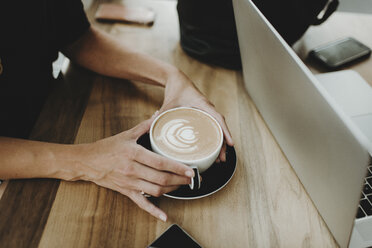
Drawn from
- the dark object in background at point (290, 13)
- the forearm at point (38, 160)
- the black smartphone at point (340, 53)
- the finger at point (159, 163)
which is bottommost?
the forearm at point (38, 160)

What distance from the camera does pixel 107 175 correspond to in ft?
2.23

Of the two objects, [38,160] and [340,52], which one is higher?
[340,52]

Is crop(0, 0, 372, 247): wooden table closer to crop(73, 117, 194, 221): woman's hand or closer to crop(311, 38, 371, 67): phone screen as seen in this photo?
crop(73, 117, 194, 221): woman's hand

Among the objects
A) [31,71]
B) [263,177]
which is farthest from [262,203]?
[31,71]

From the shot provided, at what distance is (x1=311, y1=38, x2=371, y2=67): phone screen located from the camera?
3.33 ft

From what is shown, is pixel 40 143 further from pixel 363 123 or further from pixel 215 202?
pixel 363 123

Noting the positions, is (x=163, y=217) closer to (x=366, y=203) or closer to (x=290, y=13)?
(x=366, y=203)

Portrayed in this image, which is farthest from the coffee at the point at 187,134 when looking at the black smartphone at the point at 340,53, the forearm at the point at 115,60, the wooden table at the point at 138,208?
the black smartphone at the point at 340,53

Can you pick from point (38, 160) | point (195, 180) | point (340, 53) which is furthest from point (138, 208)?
point (340, 53)

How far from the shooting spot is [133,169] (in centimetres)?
66

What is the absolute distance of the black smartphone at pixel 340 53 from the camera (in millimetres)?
1012

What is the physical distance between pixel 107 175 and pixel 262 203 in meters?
0.35

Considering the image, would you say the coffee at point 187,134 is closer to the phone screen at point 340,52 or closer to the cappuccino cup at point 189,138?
the cappuccino cup at point 189,138

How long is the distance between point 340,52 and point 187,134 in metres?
0.68
